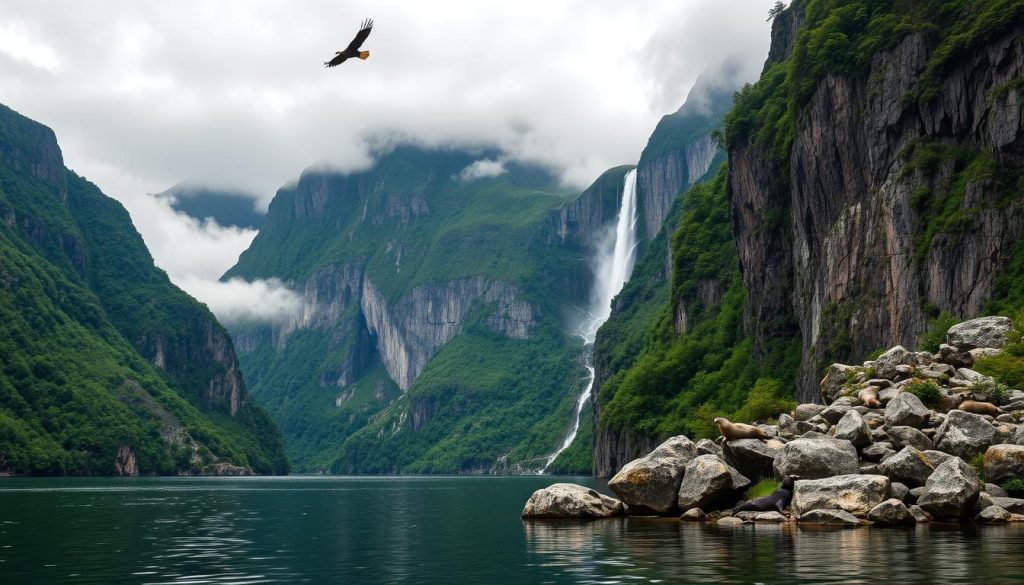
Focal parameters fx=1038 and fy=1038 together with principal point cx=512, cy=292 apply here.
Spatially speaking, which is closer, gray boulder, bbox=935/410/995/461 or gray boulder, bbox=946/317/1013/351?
gray boulder, bbox=935/410/995/461

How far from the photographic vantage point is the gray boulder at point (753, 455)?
42594 mm

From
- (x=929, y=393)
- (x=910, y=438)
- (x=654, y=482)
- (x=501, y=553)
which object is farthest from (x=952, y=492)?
(x=501, y=553)

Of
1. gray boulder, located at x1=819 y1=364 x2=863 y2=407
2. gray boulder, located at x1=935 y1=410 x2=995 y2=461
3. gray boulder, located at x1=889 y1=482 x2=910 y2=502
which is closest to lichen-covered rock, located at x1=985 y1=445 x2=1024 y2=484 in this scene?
gray boulder, located at x1=935 y1=410 x2=995 y2=461

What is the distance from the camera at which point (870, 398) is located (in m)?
45.3

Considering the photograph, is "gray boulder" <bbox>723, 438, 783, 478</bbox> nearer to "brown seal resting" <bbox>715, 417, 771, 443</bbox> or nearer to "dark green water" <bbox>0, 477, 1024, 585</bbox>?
"brown seal resting" <bbox>715, 417, 771, 443</bbox>

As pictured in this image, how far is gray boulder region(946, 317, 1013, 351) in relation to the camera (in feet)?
168

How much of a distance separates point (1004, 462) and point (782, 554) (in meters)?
14.3

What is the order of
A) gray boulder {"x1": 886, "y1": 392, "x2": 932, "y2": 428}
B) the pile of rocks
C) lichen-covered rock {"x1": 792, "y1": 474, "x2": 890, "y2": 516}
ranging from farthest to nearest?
gray boulder {"x1": 886, "y1": 392, "x2": 932, "y2": 428}, lichen-covered rock {"x1": 792, "y1": 474, "x2": 890, "y2": 516}, the pile of rocks

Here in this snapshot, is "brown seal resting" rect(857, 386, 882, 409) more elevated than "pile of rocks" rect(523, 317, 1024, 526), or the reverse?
"brown seal resting" rect(857, 386, 882, 409)

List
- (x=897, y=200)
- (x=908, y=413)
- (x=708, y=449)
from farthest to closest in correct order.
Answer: (x=897, y=200) < (x=708, y=449) < (x=908, y=413)

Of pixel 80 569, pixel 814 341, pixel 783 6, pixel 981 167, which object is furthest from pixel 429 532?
pixel 783 6

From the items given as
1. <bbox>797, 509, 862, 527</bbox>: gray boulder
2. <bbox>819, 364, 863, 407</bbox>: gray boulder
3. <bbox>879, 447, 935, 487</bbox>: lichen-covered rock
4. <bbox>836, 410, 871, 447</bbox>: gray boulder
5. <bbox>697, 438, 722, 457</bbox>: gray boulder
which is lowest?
<bbox>797, 509, 862, 527</bbox>: gray boulder

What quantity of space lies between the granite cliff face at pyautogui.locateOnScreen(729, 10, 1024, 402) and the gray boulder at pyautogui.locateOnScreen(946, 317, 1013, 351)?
74.6ft

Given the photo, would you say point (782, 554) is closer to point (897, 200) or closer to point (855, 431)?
point (855, 431)
